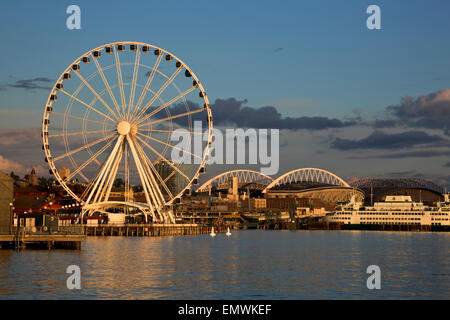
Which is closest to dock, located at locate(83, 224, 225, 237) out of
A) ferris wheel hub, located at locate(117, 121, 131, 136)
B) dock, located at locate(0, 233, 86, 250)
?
ferris wheel hub, located at locate(117, 121, 131, 136)

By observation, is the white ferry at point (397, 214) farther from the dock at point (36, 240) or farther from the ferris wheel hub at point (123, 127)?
the dock at point (36, 240)

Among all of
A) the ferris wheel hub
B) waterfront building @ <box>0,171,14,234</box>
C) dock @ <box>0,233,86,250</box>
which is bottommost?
dock @ <box>0,233,86,250</box>

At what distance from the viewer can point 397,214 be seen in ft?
584

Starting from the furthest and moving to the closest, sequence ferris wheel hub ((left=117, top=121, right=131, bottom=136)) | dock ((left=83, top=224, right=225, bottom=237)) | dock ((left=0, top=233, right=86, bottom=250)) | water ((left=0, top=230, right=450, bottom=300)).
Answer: dock ((left=83, top=224, right=225, bottom=237))
ferris wheel hub ((left=117, top=121, right=131, bottom=136))
dock ((left=0, top=233, right=86, bottom=250))
water ((left=0, top=230, right=450, bottom=300))

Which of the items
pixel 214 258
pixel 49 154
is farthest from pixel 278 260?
pixel 49 154

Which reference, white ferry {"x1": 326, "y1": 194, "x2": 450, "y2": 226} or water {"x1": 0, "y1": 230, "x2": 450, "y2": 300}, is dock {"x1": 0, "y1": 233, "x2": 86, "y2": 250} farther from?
white ferry {"x1": 326, "y1": 194, "x2": 450, "y2": 226}

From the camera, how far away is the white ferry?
176000mm

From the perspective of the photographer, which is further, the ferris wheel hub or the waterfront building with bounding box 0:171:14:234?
the ferris wheel hub

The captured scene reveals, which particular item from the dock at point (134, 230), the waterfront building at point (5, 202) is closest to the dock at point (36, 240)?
the waterfront building at point (5, 202)

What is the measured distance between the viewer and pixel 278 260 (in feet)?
224

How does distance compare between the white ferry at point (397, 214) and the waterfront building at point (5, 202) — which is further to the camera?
the white ferry at point (397, 214)

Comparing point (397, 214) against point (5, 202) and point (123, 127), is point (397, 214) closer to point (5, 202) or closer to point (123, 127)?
point (123, 127)

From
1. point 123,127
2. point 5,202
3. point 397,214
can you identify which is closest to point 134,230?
point 123,127

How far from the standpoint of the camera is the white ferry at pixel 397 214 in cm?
17600
